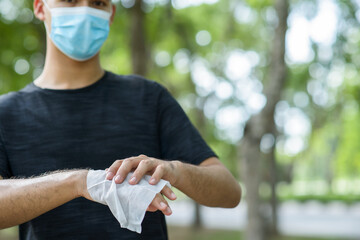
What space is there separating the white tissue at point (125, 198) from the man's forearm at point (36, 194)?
0.22 feet

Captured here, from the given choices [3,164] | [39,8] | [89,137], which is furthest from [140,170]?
[39,8]

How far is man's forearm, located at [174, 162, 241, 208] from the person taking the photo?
1.88 metres

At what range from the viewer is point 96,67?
236 centimetres

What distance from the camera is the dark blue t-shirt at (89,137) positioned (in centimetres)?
206

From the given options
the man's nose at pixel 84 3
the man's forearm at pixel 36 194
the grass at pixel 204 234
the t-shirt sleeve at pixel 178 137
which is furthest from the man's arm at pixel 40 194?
the grass at pixel 204 234

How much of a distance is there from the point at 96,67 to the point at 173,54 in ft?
49.8

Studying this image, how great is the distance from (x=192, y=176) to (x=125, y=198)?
0.39 m

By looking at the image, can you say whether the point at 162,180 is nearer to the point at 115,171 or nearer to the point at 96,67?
the point at 115,171

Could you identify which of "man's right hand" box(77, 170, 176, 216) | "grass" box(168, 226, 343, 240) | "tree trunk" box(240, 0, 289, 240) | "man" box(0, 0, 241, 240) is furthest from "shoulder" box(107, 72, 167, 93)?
"grass" box(168, 226, 343, 240)

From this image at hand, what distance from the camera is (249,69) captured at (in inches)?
722

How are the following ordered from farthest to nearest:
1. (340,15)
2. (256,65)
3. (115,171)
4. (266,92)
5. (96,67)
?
(256,65) < (340,15) < (266,92) < (96,67) < (115,171)

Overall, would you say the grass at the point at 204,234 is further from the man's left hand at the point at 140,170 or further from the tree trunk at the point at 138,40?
the man's left hand at the point at 140,170

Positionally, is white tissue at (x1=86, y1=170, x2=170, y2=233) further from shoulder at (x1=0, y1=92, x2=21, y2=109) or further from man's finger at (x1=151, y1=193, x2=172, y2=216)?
shoulder at (x1=0, y1=92, x2=21, y2=109)

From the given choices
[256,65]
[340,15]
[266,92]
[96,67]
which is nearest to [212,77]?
[256,65]
